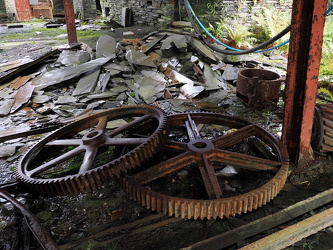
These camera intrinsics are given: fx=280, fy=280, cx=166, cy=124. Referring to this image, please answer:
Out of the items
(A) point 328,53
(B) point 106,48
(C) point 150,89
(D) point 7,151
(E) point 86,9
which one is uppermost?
(E) point 86,9

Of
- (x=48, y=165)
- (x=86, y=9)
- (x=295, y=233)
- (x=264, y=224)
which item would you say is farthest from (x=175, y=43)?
(x=86, y=9)

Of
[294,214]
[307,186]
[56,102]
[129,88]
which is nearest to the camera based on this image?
[294,214]

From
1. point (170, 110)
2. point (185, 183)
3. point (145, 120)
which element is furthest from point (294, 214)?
point (170, 110)

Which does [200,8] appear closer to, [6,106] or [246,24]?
[246,24]

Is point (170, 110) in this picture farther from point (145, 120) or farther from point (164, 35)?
point (164, 35)

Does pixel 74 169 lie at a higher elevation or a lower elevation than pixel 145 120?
lower

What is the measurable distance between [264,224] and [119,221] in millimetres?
Answer: 1207

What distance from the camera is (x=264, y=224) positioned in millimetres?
2258

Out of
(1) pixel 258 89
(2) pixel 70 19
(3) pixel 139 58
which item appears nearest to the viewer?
(1) pixel 258 89

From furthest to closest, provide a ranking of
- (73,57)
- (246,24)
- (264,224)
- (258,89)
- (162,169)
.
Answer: (246,24), (73,57), (258,89), (162,169), (264,224)

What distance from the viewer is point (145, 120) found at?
11.1 feet

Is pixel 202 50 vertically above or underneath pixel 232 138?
above

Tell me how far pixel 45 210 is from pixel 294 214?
2.20 m

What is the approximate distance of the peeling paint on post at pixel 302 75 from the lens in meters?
2.51
